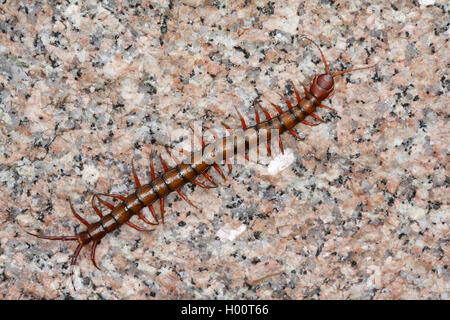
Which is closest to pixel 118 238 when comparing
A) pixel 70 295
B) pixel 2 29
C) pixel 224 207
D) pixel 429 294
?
pixel 70 295

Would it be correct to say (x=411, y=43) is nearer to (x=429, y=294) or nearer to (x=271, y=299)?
(x=429, y=294)

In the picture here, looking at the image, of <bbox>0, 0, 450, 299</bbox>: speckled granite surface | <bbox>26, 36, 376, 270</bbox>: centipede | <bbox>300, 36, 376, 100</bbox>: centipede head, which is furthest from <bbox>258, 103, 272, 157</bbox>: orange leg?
<bbox>300, 36, 376, 100</bbox>: centipede head

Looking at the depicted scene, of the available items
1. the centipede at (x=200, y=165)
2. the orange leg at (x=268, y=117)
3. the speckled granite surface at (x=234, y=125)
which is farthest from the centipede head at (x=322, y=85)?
the orange leg at (x=268, y=117)

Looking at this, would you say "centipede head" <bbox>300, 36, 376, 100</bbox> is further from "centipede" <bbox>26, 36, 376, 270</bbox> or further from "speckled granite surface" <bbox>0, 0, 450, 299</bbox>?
"speckled granite surface" <bbox>0, 0, 450, 299</bbox>

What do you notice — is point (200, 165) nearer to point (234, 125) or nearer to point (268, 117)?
point (234, 125)

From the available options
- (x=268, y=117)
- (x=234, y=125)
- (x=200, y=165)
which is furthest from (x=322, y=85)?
(x=200, y=165)
